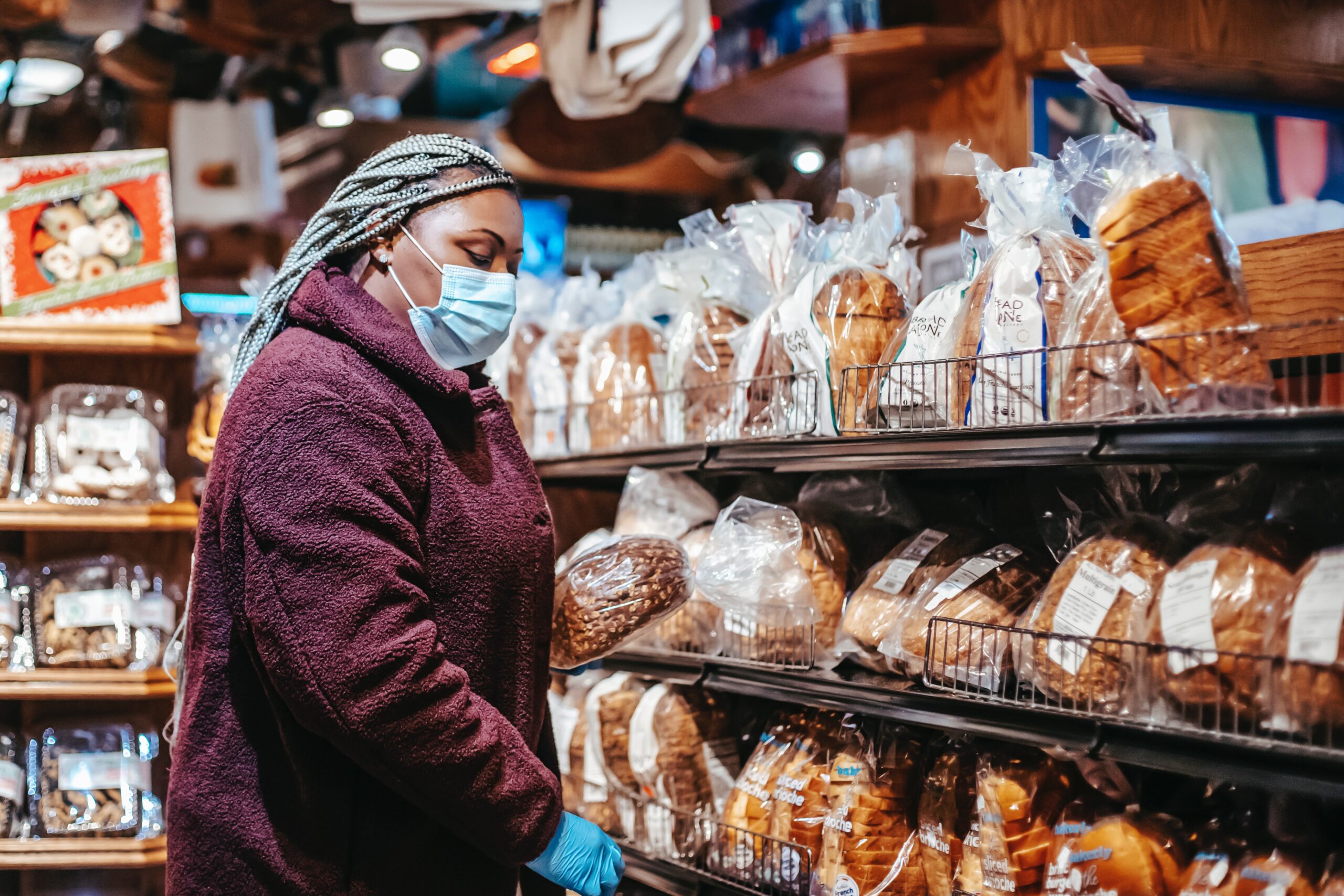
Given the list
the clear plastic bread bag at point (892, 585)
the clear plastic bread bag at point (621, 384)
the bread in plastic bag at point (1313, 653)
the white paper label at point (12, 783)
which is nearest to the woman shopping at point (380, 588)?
the clear plastic bread bag at point (892, 585)

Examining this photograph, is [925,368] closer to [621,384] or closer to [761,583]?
[761,583]

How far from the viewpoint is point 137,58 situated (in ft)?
16.6

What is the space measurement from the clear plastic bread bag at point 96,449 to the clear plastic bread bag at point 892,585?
192 cm

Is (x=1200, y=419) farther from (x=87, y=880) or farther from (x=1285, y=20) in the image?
(x=87, y=880)

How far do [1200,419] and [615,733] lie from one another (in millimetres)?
1601

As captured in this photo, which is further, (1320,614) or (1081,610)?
(1081,610)

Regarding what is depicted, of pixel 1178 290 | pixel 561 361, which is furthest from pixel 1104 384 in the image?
pixel 561 361

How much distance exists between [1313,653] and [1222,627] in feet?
0.47

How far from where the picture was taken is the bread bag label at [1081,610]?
1693mm

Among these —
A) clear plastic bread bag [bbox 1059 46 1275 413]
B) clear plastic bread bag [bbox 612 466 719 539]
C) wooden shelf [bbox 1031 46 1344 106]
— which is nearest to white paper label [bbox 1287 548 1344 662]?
clear plastic bread bag [bbox 1059 46 1275 413]

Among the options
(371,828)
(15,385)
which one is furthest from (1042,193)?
(15,385)

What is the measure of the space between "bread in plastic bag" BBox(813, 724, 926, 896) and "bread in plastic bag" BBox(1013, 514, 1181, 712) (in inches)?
17.2

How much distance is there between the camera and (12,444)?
308 cm

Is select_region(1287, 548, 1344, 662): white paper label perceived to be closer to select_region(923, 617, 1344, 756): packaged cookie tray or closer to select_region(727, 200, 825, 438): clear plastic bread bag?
select_region(923, 617, 1344, 756): packaged cookie tray
